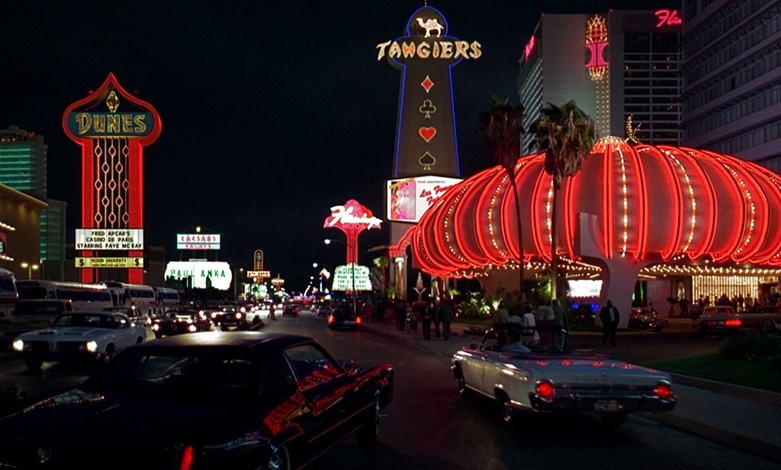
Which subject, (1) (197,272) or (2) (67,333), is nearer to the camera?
(2) (67,333)

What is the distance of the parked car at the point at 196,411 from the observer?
212 inches

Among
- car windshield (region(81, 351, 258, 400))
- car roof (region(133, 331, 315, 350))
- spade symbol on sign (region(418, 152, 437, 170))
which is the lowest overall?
car windshield (region(81, 351, 258, 400))

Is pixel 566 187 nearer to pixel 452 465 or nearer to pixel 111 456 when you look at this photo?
pixel 452 465

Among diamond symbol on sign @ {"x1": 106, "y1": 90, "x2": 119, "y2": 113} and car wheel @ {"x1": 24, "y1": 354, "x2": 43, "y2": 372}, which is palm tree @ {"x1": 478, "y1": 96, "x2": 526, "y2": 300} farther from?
diamond symbol on sign @ {"x1": 106, "y1": 90, "x2": 119, "y2": 113}

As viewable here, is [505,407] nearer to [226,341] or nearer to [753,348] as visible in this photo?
[226,341]

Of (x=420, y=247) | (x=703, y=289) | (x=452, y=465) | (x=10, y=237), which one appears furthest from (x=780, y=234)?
(x=10, y=237)

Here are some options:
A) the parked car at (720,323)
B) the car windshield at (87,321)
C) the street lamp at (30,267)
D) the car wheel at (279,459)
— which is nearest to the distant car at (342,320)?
the parked car at (720,323)

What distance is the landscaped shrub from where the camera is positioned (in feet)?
55.9

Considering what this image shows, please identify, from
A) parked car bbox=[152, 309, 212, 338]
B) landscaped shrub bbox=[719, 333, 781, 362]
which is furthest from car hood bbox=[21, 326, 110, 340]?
landscaped shrub bbox=[719, 333, 781, 362]

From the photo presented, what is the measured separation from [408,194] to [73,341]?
239ft

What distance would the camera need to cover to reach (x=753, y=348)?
17422 mm

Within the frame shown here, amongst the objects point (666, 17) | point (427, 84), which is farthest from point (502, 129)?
point (666, 17)

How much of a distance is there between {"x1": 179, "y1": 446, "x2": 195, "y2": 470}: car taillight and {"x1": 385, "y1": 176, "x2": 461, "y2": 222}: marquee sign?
3329 inches

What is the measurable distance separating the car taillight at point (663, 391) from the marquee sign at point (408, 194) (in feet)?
261
